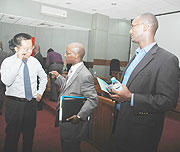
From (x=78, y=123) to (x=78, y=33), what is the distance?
747cm

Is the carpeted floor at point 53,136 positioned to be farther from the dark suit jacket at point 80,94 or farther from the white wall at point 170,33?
the white wall at point 170,33

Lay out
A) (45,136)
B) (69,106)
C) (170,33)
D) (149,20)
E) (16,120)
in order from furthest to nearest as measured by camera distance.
Answer: (170,33) < (45,136) < (16,120) < (69,106) < (149,20)

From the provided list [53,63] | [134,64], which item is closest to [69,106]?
[134,64]

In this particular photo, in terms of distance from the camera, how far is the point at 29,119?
6.56 feet

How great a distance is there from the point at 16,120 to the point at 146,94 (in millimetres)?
1447

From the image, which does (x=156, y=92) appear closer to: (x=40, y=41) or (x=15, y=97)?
(x=15, y=97)

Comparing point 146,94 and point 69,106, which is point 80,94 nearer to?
point 69,106

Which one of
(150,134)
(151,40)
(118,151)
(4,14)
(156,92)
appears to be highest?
(4,14)

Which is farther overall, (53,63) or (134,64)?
(53,63)

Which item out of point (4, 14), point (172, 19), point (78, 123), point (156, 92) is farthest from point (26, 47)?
point (172, 19)

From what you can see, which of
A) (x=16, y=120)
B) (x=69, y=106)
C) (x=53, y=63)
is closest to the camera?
(x=69, y=106)

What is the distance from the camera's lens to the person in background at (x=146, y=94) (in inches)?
45.5

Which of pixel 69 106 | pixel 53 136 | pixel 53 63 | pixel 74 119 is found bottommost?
pixel 53 136

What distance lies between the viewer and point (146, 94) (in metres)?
1.23
